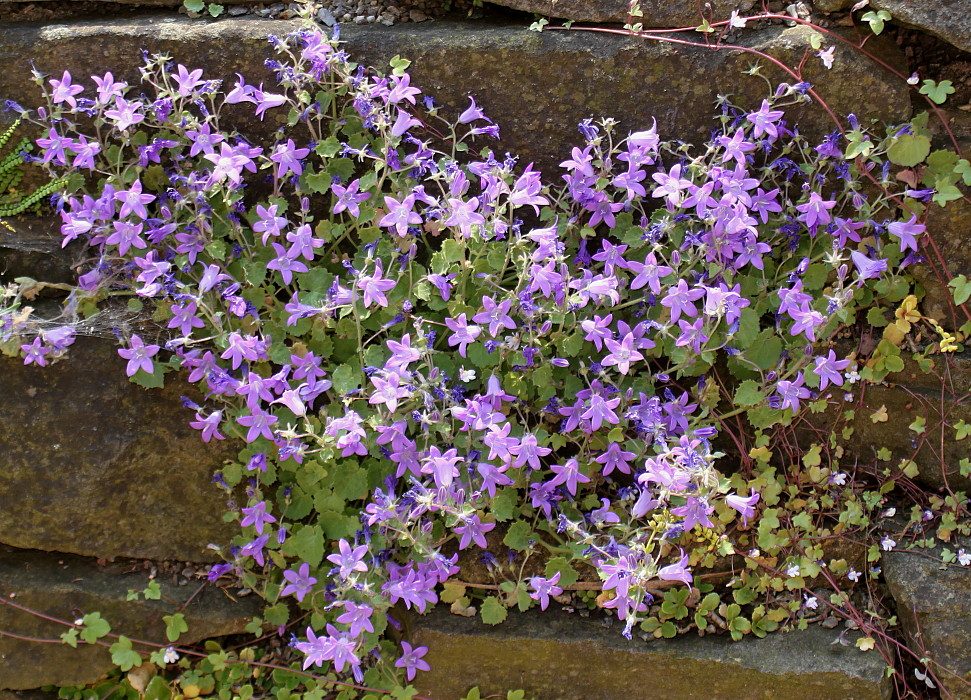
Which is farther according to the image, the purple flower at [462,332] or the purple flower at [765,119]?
the purple flower at [765,119]

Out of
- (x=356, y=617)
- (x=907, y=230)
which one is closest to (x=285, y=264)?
(x=356, y=617)

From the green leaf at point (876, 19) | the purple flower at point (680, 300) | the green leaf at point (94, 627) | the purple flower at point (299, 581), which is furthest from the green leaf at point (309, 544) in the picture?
the green leaf at point (876, 19)

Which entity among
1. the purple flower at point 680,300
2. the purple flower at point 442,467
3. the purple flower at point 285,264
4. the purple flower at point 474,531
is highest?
the purple flower at point 680,300

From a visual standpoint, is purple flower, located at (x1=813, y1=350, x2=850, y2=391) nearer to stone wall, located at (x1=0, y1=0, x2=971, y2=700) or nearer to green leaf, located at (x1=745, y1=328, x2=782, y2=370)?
green leaf, located at (x1=745, y1=328, x2=782, y2=370)

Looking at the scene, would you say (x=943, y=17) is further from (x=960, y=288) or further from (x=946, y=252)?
(x=960, y=288)

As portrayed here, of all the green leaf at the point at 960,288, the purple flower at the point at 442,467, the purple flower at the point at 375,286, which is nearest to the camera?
the purple flower at the point at 442,467

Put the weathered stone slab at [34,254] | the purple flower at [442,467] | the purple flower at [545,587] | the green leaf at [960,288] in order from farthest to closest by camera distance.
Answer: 1. the weathered stone slab at [34,254]
2. the green leaf at [960,288]
3. the purple flower at [545,587]
4. the purple flower at [442,467]

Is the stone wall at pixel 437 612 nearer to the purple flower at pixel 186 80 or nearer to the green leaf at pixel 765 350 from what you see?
the purple flower at pixel 186 80
